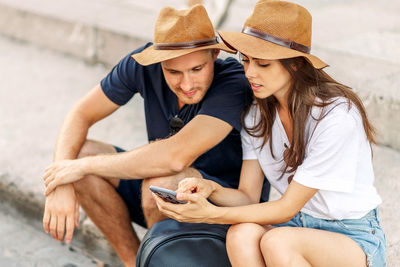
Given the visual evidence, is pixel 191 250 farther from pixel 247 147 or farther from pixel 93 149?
pixel 93 149

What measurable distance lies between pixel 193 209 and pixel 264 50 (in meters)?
0.67

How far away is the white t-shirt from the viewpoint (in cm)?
234

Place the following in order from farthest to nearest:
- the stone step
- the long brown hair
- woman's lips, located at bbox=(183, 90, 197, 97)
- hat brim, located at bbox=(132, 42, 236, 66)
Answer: the stone step < woman's lips, located at bbox=(183, 90, 197, 97) < hat brim, located at bbox=(132, 42, 236, 66) < the long brown hair

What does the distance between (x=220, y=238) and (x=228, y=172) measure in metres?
0.52

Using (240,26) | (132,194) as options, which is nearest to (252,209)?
(132,194)


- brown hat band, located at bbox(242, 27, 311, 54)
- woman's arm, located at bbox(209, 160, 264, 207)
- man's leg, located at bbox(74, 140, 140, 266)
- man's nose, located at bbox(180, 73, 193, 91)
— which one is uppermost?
brown hat band, located at bbox(242, 27, 311, 54)

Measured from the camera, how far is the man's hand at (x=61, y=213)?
2947mm

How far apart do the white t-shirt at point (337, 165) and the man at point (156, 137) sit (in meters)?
0.37

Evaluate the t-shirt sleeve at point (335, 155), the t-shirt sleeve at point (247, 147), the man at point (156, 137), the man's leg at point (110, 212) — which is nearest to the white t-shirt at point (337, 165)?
the t-shirt sleeve at point (335, 155)

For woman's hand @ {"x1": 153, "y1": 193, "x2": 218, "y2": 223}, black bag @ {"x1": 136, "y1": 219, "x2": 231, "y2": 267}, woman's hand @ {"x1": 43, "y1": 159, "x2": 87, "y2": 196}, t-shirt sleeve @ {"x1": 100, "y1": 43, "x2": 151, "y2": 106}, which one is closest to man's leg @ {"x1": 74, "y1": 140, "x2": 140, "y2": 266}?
woman's hand @ {"x1": 43, "y1": 159, "x2": 87, "y2": 196}

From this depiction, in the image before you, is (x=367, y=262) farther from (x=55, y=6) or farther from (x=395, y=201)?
(x=55, y=6)

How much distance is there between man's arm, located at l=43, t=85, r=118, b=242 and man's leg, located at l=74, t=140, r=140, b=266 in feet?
0.29

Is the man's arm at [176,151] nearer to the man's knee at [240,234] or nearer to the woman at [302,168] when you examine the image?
the woman at [302,168]

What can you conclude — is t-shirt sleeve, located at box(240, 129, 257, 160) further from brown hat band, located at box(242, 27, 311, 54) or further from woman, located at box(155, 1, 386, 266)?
brown hat band, located at box(242, 27, 311, 54)
